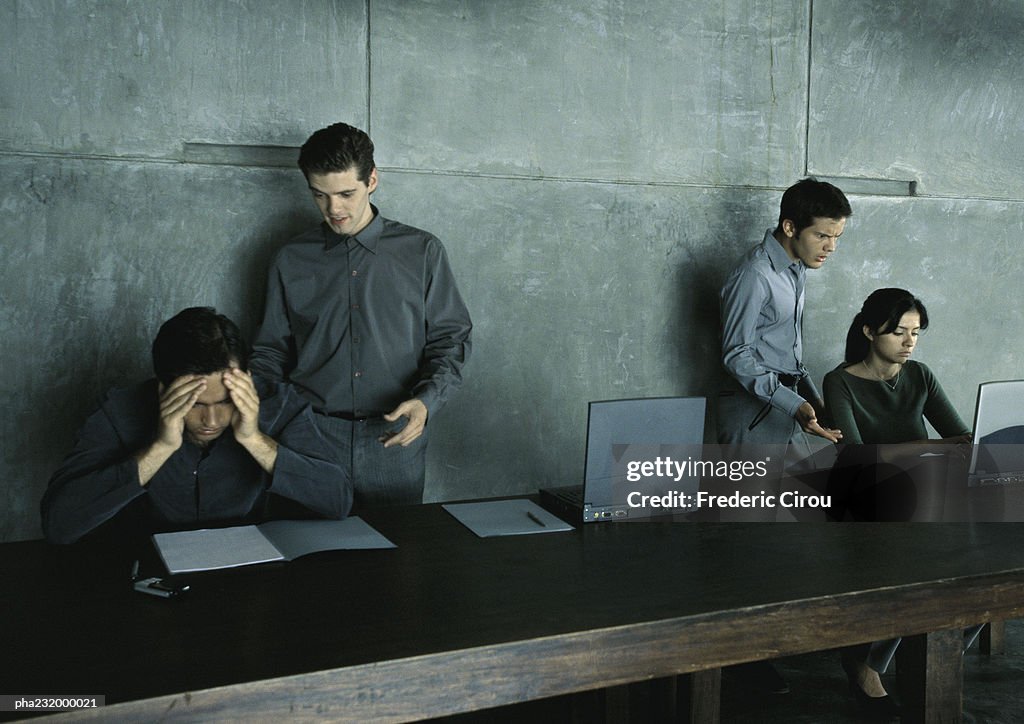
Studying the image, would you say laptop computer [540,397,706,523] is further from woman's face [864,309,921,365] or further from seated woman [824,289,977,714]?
woman's face [864,309,921,365]

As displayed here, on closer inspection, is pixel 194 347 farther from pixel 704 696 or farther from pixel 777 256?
pixel 777 256

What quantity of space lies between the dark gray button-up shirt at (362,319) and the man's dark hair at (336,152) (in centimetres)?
33

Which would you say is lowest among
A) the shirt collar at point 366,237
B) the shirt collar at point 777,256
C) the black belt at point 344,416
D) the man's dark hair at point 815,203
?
the black belt at point 344,416

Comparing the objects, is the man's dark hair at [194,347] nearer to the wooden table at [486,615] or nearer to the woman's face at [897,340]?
the wooden table at [486,615]

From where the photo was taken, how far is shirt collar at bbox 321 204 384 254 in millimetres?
3219

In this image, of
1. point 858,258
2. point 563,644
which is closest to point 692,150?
point 858,258

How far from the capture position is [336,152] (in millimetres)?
2902

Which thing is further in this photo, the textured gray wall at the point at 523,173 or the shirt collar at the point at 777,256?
the shirt collar at the point at 777,256

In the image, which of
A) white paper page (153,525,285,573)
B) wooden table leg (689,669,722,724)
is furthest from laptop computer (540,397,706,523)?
white paper page (153,525,285,573)

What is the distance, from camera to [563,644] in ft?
5.57

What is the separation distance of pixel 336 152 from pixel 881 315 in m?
2.05

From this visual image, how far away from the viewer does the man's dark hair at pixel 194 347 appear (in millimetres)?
2328

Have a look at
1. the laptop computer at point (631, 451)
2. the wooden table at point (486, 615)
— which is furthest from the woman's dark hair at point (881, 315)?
the laptop computer at point (631, 451)

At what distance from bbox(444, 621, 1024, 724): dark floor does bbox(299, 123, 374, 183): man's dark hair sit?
5.60ft
